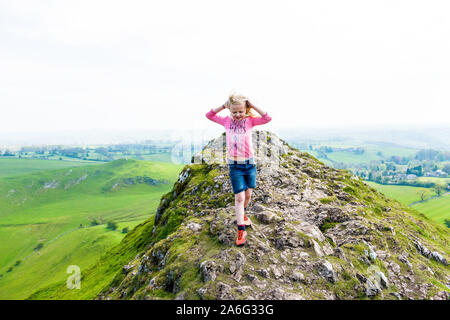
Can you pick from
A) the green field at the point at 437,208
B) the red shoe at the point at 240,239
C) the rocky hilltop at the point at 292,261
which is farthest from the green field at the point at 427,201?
the red shoe at the point at 240,239

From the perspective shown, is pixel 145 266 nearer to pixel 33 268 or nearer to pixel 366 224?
pixel 366 224

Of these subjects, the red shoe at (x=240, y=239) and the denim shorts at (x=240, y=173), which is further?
the red shoe at (x=240, y=239)

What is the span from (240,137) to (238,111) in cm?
99

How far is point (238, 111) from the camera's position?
30.5 ft

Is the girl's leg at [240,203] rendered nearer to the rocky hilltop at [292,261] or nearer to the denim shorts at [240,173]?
the denim shorts at [240,173]

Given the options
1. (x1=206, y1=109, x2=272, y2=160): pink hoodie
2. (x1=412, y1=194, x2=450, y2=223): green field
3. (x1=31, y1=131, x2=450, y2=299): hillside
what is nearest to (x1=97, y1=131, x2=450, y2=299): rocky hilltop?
(x1=31, y1=131, x2=450, y2=299): hillside

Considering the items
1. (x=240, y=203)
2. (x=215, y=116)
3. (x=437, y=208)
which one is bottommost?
(x=437, y=208)

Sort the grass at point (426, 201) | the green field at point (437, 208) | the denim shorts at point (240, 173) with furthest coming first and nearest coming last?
the grass at point (426, 201)
the green field at point (437, 208)
the denim shorts at point (240, 173)

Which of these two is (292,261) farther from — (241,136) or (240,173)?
(241,136)

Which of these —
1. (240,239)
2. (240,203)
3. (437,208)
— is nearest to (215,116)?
(240,203)

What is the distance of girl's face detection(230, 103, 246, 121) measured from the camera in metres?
9.19

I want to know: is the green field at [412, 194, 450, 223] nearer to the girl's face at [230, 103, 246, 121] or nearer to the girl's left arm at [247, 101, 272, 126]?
the girl's left arm at [247, 101, 272, 126]

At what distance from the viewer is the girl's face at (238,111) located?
919 centimetres

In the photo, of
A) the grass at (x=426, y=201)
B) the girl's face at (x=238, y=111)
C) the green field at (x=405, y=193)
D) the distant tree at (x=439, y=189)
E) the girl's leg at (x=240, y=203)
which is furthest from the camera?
the distant tree at (x=439, y=189)
